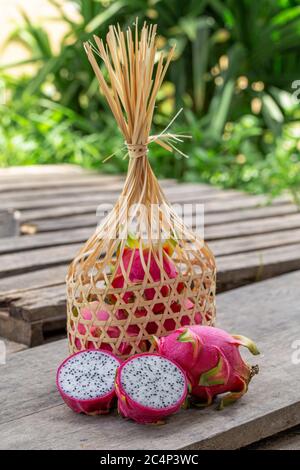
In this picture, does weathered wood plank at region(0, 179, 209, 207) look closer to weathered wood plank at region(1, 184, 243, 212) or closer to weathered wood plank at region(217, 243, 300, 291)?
weathered wood plank at region(1, 184, 243, 212)

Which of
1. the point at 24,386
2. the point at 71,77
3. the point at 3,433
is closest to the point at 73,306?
the point at 24,386

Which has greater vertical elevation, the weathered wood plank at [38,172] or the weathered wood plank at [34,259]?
the weathered wood plank at [38,172]

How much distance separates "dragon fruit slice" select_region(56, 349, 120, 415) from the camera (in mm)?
1493

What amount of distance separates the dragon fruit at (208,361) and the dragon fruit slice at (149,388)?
0.08 ft

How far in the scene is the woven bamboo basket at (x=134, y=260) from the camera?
1596 mm

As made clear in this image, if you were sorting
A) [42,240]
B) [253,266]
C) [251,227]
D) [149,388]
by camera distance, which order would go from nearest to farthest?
[149,388]
[253,266]
[42,240]
[251,227]

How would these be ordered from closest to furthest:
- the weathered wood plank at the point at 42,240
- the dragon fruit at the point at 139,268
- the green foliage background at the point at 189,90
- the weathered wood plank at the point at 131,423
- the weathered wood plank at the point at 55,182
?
1. the weathered wood plank at the point at 131,423
2. the dragon fruit at the point at 139,268
3. the weathered wood plank at the point at 42,240
4. the weathered wood plank at the point at 55,182
5. the green foliage background at the point at 189,90

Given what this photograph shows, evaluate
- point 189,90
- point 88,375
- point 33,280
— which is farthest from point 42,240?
point 189,90

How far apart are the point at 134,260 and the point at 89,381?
25 cm

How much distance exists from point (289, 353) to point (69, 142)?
349 centimetres

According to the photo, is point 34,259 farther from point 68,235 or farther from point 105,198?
point 105,198

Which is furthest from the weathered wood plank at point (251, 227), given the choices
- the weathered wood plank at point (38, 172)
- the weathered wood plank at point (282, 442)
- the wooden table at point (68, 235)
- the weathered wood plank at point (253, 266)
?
the weathered wood plank at point (282, 442)

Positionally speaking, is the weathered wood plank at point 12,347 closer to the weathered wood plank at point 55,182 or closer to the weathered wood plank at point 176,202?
the weathered wood plank at point 176,202

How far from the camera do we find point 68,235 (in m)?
2.97
